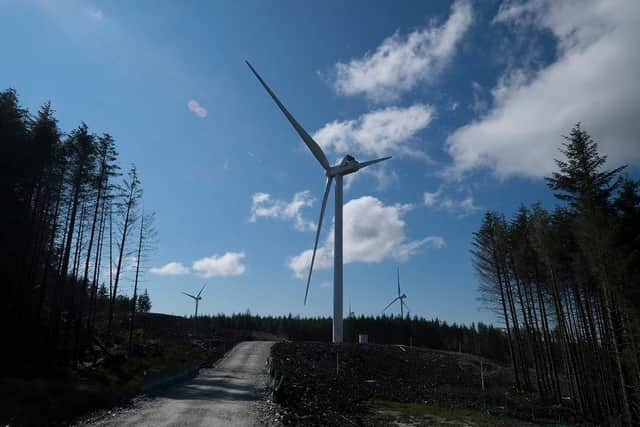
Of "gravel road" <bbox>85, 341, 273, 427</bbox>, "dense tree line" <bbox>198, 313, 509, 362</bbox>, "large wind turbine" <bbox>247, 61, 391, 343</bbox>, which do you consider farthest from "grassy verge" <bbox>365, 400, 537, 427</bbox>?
"dense tree line" <bbox>198, 313, 509, 362</bbox>

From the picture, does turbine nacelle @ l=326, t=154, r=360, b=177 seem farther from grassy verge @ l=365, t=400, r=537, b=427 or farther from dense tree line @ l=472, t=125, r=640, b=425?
grassy verge @ l=365, t=400, r=537, b=427

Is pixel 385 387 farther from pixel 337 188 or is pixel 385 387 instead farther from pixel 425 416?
pixel 337 188

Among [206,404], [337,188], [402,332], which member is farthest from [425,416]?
[402,332]

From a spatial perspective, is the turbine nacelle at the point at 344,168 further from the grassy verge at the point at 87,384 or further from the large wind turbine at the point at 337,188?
the grassy verge at the point at 87,384

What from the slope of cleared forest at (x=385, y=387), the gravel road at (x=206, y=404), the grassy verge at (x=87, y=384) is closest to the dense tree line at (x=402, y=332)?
the slope of cleared forest at (x=385, y=387)

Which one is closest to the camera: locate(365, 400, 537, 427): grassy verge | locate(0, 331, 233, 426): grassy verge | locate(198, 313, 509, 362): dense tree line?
locate(0, 331, 233, 426): grassy verge

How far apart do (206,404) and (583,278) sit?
20.3 meters

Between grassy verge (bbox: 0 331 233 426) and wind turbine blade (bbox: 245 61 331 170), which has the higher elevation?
wind turbine blade (bbox: 245 61 331 170)

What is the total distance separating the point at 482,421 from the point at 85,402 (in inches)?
674

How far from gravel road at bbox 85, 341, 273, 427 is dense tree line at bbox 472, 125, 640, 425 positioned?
16113 millimetres

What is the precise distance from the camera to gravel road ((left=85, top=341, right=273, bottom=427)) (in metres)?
14.1

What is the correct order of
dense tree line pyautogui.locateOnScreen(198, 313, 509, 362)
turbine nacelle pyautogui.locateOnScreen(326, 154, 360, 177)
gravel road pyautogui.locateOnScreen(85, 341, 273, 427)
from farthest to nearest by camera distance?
dense tree line pyautogui.locateOnScreen(198, 313, 509, 362)
turbine nacelle pyautogui.locateOnScreen(326, 154, 360, 177)
gravel road pyautogui.locateOnScreen(85, 341, 273, 427)

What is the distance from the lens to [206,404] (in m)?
17.1

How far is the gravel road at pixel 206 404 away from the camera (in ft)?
46.4
